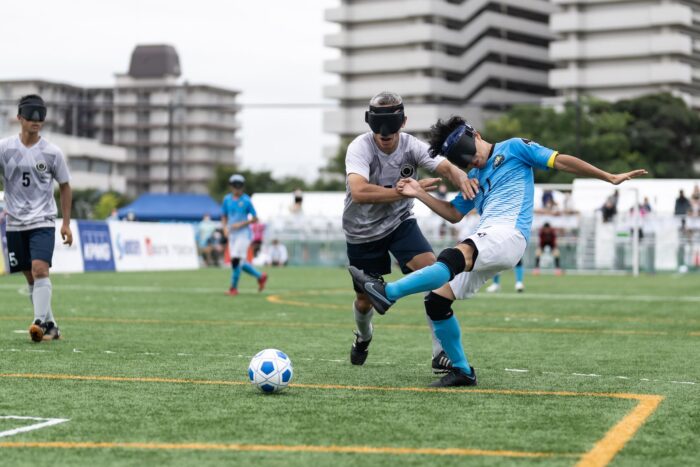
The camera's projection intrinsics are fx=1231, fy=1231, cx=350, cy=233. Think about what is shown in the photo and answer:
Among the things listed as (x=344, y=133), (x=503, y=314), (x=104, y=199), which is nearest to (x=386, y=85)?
(x=344, y=133)

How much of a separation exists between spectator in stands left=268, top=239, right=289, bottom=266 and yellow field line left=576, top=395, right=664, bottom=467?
3746 centimetres

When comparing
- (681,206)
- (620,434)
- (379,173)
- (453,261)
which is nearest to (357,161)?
(379,173)

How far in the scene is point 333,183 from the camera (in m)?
107

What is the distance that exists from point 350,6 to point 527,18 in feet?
56.0

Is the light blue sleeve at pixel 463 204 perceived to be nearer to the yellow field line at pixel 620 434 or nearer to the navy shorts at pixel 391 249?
the navy shorts at pixel 391 249

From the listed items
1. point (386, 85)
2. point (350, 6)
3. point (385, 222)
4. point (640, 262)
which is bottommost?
point (640, 262)

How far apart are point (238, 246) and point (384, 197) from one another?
1324 cm

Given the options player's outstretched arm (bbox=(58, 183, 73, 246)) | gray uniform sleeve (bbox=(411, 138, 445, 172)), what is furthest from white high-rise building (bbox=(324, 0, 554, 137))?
gray uniform sleeve (bbox=(411, 138, 445, 172))

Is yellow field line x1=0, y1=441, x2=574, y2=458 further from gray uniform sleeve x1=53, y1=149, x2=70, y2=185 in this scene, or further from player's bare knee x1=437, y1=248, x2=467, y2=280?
gray uniform sleeve x1=53, y1=149, x2=70, y2=185

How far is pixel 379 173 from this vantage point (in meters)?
9.22

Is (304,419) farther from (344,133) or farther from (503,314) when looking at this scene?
(344,133)

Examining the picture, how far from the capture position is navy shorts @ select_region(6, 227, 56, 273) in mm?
11328

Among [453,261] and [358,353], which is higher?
[453,261]

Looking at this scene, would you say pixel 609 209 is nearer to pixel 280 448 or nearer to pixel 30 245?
pixel 30 245
